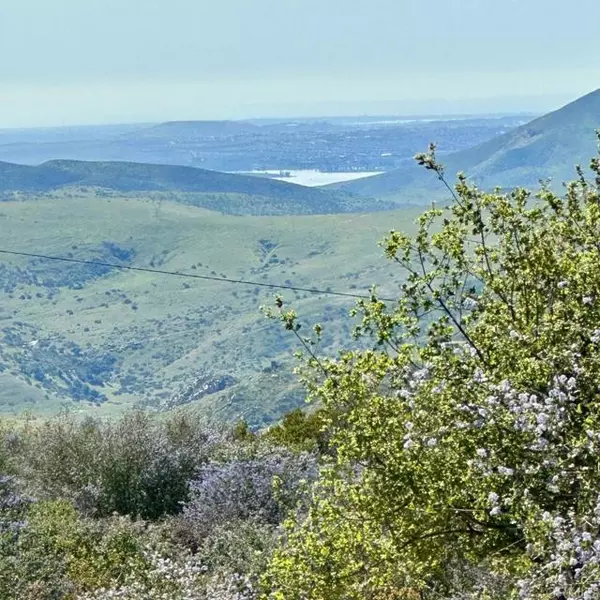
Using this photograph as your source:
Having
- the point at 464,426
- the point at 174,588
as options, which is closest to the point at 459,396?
the point at 464,426

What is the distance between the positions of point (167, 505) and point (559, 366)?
19.2 m

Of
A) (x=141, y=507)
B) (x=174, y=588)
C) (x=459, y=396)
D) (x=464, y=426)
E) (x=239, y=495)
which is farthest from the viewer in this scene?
(x=141, y=507)

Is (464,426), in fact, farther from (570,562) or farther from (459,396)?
(570,562)

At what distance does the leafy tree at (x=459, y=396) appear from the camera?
8.47 m

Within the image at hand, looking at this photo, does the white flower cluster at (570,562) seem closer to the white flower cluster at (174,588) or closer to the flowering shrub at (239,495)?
the white flower cluster at (174,588)

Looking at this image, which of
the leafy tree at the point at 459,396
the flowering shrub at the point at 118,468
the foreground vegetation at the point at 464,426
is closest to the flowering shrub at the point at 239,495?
the flowering shrub at the point at 118,468

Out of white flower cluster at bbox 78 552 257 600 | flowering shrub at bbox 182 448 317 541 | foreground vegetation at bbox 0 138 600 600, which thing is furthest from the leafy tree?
flowering shrub at bbox 182 448 317 541

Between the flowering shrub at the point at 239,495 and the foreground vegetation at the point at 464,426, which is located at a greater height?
the foreground vegetation at the point at 464,426

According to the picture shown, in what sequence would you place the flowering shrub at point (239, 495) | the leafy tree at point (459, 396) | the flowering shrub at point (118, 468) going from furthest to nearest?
the flowering shrub at point (118, 468) < the flowering shrub at point (239, 495) < the leafy tree at point (459, 396)

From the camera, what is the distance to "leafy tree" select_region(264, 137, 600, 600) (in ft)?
27.8

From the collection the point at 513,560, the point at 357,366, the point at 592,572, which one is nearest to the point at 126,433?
the point at 357,366

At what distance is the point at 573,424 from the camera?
810cm

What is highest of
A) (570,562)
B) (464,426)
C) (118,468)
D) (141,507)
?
(464,426)

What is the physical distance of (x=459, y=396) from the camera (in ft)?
30.2
